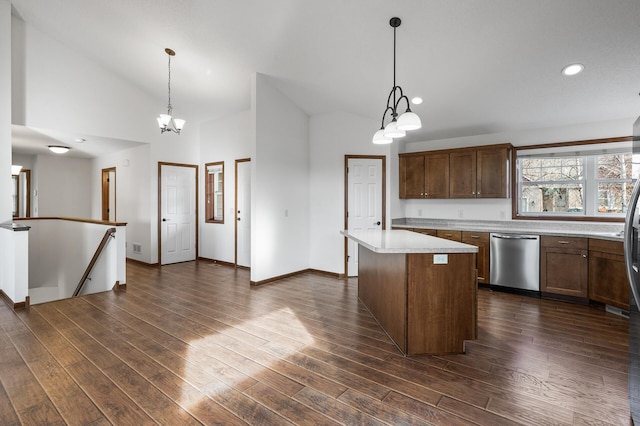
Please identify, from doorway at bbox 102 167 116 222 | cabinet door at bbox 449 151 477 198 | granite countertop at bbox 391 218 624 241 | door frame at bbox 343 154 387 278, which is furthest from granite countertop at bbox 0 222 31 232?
cabinet door at bbox 449 151 477 198

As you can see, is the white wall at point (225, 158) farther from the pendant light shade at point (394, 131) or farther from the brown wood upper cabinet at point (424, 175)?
the pendant light shade at point (394, 131)

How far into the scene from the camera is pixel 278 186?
5055 millimetres

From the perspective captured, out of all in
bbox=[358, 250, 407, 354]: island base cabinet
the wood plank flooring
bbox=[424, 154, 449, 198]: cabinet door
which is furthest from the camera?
bbox=[424, 154, 449, 198]: cabinet door

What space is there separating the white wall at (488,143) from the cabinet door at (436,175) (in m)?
0.40

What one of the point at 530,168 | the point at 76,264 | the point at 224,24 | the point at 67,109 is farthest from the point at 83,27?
the point at 530,168

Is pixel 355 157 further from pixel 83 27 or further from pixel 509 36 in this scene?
pixel 83 27

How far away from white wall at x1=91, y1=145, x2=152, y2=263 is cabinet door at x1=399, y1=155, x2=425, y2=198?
15.8 ft

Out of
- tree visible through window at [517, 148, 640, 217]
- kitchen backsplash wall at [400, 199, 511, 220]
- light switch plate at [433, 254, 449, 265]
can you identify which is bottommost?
light switch plate at [433, 254, 449, 265]

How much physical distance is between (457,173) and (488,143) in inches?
27.7

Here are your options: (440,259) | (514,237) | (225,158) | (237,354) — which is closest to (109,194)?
(225,158)

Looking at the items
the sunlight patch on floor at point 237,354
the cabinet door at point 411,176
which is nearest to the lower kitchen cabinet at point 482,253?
the cabinet door at point 411,176

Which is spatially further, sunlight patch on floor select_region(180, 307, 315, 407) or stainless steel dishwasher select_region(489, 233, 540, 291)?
stainless steel dishwasher select_region(489, 233, 540, 291)

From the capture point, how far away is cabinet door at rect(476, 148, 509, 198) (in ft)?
15.0

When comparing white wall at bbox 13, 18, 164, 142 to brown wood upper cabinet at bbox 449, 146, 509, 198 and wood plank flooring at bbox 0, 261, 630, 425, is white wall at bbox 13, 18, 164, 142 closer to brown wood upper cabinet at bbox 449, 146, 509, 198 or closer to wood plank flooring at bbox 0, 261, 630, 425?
wood plank flooring at bbox 0, 261, 630, 425
